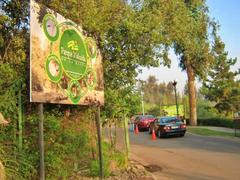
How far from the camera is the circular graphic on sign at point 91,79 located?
37.9 feet

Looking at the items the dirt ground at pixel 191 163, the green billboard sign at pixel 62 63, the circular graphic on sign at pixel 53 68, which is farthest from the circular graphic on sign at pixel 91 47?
the dirt ground at pixel 191 163

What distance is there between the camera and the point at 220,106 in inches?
2340

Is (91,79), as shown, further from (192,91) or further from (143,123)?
(192,91)

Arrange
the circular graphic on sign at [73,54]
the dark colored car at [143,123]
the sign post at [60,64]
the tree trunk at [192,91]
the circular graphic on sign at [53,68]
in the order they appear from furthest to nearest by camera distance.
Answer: the tree trunk at [192,91] → the dark colored car at [143,123] → the circular graphic on sign at [73,54] → the circular graphic on sign at [53,68] → the sign post at [60,64]

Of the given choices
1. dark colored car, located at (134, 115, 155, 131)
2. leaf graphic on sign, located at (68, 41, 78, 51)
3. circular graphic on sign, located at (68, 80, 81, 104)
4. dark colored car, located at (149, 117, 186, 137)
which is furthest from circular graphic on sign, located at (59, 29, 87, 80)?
dark colored car, located at (134, 115, 155, 131)

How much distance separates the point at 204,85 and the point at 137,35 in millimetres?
47141

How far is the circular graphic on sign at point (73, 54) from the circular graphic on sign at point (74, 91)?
15 cm

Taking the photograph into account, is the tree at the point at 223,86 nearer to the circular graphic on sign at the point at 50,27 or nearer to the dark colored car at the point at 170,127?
the dark colored car at the point at 170,127

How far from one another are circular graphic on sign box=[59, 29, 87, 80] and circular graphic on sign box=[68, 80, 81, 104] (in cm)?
15

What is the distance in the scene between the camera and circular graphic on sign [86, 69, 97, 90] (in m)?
11.6

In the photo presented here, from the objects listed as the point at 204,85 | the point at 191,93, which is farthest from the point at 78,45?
the point at 204,85

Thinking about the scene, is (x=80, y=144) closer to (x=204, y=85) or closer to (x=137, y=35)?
(x=137, y=35)

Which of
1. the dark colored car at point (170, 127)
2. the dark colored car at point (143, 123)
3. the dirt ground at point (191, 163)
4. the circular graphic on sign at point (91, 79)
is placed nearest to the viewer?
the circular graphic on sign at point (91, 79)

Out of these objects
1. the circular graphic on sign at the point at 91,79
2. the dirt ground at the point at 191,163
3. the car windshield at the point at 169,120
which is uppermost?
the circular graphic on sign at the point at 91,79
